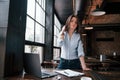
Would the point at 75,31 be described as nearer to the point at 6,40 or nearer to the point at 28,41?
the point at 6,40

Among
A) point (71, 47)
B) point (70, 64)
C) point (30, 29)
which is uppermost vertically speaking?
point (30, 29)

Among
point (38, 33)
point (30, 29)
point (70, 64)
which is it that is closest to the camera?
point (70, 64)

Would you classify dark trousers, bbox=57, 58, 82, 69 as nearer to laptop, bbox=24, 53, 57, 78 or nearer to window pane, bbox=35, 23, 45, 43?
laptop, bbox=24, 53, 57, 78

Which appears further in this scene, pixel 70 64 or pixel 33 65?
pixel 70 64

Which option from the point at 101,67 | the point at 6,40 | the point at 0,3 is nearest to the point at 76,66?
the point at 6,40

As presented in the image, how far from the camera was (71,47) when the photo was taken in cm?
249

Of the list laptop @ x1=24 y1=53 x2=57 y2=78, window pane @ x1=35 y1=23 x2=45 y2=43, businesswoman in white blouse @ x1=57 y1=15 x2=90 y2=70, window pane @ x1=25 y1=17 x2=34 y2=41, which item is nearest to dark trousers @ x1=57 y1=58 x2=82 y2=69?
businesswoman in white blouse @ x1=57 y1=15 x2=90 y2=70

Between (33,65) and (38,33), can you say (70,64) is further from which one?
(38,33)

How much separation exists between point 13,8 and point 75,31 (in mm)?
976

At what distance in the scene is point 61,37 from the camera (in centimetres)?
243

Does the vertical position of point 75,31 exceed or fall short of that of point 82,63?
it exceeds it

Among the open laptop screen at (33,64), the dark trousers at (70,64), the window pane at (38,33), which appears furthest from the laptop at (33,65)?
the window pane at (38,33)

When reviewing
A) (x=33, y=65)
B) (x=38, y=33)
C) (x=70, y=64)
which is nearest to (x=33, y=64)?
(x=33, y=65)

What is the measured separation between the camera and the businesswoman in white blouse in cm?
247
